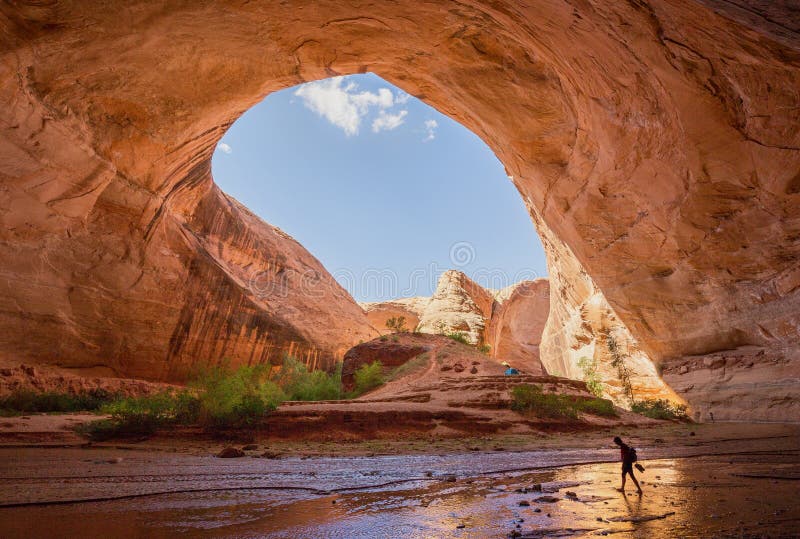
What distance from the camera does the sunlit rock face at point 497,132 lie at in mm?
7586

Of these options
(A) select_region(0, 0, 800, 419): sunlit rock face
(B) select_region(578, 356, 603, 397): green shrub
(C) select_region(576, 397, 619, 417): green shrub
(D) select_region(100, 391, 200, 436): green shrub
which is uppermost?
(A) select_region(0, 0, 800, 419): sunlit rock face

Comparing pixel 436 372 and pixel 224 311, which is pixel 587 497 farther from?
pixel 224 311

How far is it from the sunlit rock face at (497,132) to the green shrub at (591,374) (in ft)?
12.0

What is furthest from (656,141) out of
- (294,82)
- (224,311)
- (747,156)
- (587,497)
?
(224,311)

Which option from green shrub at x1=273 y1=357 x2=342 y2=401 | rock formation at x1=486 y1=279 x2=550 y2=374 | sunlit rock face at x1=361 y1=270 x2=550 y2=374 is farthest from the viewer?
rock formation at x1=486 y1=279 x2=550 y2=374

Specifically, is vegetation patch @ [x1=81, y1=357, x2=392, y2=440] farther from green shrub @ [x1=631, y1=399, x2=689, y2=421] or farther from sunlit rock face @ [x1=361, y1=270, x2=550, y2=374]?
sunlit rock face @ [x1=361, y1=270, x2=550, y2=374]

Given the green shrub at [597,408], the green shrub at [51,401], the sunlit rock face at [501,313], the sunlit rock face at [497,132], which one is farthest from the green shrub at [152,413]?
the sunlit rock face at [501,313]

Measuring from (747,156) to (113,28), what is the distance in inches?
552

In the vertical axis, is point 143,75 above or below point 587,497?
above

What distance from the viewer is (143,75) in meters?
12.4

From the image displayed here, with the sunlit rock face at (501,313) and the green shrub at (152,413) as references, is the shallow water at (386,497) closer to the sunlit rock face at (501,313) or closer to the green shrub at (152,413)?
the green shrub at (152,413)

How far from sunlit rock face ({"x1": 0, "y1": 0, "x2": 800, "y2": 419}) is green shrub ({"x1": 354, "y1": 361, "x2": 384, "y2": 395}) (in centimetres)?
848

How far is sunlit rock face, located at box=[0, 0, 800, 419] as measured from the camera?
7586 millimetres

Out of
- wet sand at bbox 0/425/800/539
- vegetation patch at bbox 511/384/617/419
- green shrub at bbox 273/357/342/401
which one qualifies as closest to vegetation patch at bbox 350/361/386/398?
green shrub at bbox 273/357/342/401
